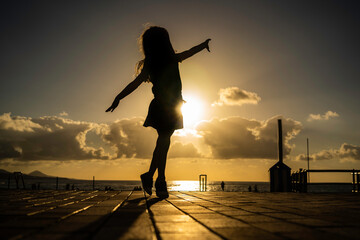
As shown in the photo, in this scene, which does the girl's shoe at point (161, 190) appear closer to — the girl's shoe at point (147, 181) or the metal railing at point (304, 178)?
the girl's shoe at point (147, 181)

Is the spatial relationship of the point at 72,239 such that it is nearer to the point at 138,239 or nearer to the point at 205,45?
the point at 138,239

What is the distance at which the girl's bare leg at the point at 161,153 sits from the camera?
4730 mm

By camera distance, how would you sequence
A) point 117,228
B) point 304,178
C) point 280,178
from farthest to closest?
point 280,178 < point 304,178 < point 117,228

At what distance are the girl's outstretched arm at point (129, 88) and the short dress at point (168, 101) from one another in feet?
0.72

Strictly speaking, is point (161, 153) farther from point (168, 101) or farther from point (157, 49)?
point (157, 49)

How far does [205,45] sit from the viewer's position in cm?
491

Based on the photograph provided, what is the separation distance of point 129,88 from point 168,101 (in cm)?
55

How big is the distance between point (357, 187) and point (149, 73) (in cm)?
1369

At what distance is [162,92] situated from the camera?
4.73 m

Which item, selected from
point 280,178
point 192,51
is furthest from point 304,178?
point 192,51

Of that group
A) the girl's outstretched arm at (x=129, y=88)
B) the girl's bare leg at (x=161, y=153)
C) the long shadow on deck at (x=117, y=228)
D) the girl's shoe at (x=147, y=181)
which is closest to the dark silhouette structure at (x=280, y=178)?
the girl's bare leg at (x=161, y=153)

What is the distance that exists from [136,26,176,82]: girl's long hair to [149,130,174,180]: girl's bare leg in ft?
2.78

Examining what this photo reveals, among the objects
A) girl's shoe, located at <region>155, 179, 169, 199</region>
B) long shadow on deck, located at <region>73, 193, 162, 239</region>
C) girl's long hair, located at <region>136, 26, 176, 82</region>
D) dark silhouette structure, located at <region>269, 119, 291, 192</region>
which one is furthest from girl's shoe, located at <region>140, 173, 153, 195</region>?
dark silhouette structure, located at <region>269, 119, 291, 192</region>

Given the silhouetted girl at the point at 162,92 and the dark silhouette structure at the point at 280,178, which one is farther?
the dark silhouette structure at the point at 280,178
